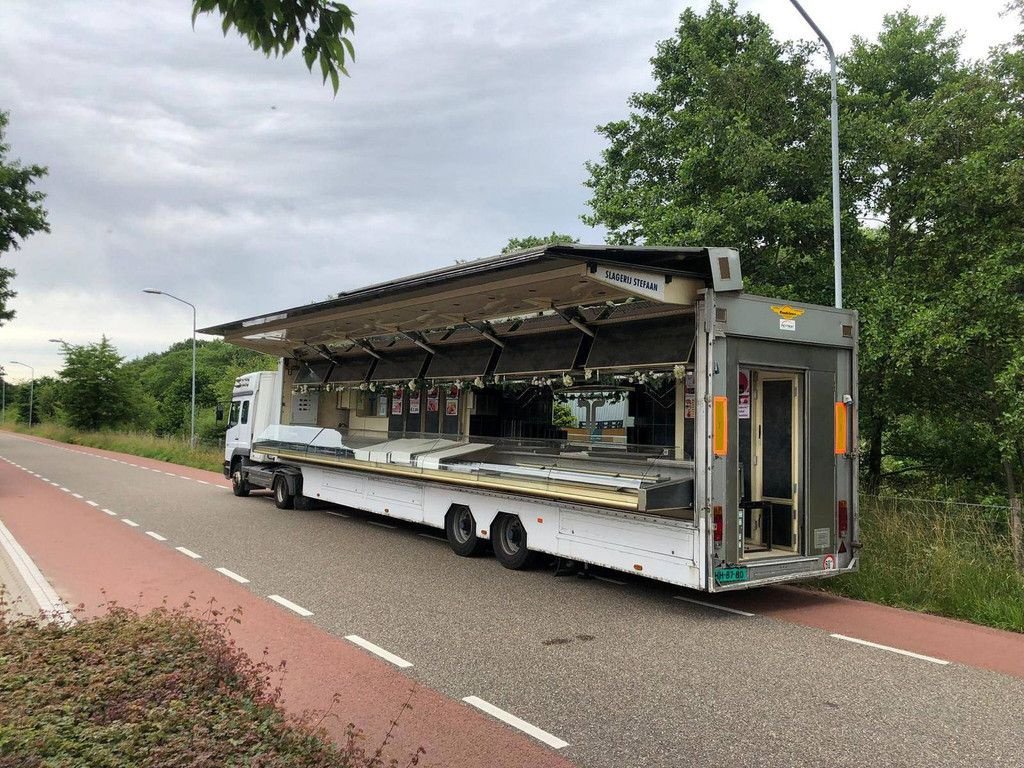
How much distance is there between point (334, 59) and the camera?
3.34m

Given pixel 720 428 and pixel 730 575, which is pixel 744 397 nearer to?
pixel 720 428

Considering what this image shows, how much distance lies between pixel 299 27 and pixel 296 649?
4590mm

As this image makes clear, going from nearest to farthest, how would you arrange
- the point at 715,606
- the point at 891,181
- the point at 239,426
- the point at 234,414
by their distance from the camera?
the point at 715,606 → the point at 891,181 → the point at 239,426 → the point at 234,414

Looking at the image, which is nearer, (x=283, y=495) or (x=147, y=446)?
(x=283, y=495)

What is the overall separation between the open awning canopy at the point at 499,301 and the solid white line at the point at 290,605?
385 cm

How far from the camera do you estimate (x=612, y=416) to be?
10367 millimetres

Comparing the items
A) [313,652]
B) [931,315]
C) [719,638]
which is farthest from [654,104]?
[313,652]

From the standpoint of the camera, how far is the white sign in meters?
7.39

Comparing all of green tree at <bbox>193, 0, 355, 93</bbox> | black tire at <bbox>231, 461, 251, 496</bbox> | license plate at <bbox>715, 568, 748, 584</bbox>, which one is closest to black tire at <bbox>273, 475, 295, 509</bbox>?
black tire at <bbox>231, 461, 251, 496</bbox>

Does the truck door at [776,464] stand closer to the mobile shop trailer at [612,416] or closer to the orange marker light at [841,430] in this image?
the mobile shop trailer at [612,416]

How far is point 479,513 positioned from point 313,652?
4.31 m

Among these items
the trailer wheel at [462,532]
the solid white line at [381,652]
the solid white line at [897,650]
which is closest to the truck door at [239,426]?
the trailer wheel at [462,532]

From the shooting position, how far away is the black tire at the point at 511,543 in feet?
30.5

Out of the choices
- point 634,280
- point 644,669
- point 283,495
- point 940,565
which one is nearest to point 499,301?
point 634,280
